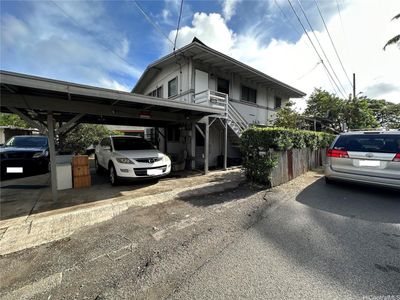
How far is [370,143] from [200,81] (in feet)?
24.8

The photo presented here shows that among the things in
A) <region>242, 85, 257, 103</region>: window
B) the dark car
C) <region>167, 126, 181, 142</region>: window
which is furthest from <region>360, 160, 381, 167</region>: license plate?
the dark car

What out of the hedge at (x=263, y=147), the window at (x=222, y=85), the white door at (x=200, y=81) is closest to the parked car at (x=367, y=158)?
the hedge at (x=263, y=147)

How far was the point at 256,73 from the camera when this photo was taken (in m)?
11.2

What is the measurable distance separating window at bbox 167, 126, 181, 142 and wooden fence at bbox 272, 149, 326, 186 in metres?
6.73

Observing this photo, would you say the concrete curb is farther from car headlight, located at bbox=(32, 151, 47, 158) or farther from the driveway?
car headlight, located at bbox=(32, 151, 47, 158)

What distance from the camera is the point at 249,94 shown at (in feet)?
41.8

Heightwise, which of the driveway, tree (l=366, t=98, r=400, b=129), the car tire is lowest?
the driveway

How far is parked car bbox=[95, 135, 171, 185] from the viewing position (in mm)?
5836

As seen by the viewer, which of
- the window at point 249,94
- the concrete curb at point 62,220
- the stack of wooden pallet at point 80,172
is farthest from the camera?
the window at point 249,94

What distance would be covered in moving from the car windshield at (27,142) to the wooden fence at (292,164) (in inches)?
395

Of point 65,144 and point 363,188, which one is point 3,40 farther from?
point 363,188

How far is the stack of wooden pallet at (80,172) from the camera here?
20.2 ft

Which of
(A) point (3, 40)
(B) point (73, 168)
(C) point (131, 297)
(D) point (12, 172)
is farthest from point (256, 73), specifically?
(D) point (12, 172)

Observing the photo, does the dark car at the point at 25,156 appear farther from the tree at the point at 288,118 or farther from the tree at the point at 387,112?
the tree at the point at 387,112
